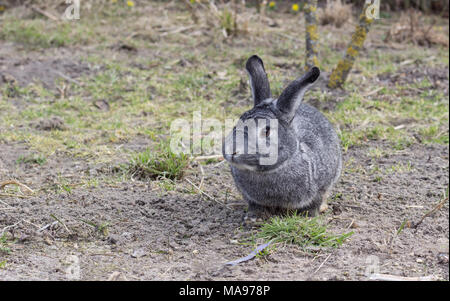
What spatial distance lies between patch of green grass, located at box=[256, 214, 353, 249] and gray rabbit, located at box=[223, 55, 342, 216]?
0.77 ft

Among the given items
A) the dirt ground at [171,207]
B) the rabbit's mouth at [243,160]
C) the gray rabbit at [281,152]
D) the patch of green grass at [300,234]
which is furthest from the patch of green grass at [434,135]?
the rabbit's mouth at [243,160]

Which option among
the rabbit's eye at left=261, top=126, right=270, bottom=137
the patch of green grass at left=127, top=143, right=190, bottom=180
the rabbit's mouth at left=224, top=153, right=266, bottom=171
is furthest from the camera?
the patch of green grass at left=127, top=143, right=190, bottom=180

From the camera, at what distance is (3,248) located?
3.75 meters

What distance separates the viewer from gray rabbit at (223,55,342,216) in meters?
3.91

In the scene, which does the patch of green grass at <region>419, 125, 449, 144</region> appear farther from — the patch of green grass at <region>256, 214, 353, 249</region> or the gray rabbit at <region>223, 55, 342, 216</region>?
the patch of green grass at <region>256, 214, 353, 249</region>

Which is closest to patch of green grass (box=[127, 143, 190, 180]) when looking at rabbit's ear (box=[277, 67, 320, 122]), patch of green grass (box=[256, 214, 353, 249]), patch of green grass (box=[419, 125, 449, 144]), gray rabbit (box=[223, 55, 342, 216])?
gray rabbit (box=[223, 55, 342, 216])

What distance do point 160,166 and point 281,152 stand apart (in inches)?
58.2

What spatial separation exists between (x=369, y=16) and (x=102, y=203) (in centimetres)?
430

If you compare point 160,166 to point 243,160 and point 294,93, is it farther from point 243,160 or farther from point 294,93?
point 294,93

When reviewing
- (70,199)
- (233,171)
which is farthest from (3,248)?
(233,171)

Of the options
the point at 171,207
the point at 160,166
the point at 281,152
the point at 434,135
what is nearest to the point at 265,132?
the point at 281,152

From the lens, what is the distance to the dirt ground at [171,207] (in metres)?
3.66

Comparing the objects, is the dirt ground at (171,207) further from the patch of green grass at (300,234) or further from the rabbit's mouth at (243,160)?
the rabbit's mouth at (243,160)

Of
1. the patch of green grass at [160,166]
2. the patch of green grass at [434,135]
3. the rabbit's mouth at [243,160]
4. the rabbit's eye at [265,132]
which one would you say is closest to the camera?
the rabbit's mouth at [243,160]
